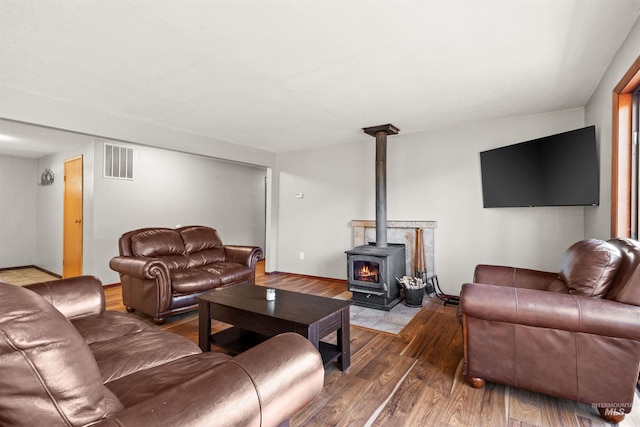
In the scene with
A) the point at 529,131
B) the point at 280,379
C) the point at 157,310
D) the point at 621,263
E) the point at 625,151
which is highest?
the point at 529,131

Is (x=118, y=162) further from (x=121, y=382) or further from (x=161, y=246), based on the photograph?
(x=121, y=382)

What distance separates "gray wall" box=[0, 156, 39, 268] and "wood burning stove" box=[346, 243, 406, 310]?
6.80 meters

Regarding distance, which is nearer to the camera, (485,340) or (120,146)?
(485,340)

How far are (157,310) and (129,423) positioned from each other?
108 inches

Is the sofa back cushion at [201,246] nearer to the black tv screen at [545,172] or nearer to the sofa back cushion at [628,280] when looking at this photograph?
the black tv screen at [545,172]

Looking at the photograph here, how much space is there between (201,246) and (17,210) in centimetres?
492

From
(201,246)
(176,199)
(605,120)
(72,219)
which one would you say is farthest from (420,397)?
(72,219)

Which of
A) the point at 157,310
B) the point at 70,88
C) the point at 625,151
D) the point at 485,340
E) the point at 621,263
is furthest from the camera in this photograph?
the point at 157,310

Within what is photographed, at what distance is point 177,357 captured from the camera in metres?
1.51

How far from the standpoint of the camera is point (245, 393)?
0.93 m

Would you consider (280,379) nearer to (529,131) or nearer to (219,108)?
(219,108)

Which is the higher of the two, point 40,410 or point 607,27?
point 607,27

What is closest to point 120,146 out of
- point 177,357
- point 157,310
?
point 157,310

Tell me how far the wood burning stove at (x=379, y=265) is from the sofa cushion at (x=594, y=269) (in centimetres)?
201
